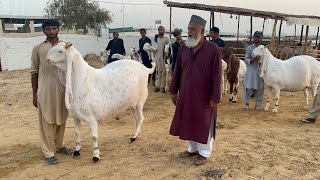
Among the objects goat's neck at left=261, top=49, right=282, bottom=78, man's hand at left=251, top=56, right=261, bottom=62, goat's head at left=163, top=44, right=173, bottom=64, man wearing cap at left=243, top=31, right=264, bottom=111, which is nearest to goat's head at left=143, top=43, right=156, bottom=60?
goat's head at left=163, top=44, right=173, bottom=64

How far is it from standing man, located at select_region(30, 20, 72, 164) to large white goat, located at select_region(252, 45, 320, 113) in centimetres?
479

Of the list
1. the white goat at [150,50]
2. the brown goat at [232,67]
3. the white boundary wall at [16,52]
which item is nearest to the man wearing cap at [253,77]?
the brown goat at [232,67]

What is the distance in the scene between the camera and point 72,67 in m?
4.49

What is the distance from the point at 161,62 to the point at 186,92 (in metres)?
6.08

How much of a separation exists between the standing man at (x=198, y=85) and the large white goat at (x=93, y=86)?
107 centimetres

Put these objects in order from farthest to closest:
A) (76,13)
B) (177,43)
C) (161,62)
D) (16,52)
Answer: (76,13) → (16,52) → (161,62) → (177,43)

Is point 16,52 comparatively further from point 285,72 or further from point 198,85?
point 198,85

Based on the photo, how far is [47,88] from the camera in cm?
448

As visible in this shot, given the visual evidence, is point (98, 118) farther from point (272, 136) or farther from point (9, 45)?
point (9, 45)

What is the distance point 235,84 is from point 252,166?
16.9 feet

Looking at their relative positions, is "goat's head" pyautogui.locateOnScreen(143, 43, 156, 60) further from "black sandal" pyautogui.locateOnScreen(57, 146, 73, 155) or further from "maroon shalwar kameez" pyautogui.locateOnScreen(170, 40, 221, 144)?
"maroon shalwar kameez" pyautogui.locateOnScreen(170, 40, 221, 144)

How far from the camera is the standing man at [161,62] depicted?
390 inches

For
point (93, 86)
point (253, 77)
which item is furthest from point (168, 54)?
point (93, 86)

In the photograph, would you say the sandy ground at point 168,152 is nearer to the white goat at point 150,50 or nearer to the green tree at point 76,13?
the white goat at point 150,50
